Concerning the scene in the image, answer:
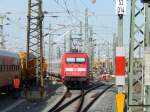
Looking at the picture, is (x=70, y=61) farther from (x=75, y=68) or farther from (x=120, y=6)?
(x=120, y=6)

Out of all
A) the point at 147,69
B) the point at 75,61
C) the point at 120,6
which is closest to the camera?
the point at 147,69

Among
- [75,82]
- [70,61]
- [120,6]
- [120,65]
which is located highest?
[120,6]

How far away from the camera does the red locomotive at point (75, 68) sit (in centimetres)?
4250

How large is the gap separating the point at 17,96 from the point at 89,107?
5262 millimetres

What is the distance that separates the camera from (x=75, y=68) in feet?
140

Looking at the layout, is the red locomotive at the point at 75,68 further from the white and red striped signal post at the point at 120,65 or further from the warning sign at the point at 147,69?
the warning sign at the point at 147,69

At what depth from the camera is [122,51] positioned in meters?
15.3

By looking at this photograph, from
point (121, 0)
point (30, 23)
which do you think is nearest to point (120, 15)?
point (121, 0)

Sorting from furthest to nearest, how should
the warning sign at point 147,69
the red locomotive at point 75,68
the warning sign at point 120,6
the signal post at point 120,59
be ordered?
1. the red locomotive at point 75,68
2. the signal post at point 120,59
3. the warning sign at point 120,6
4. the warning sign at point 147,69

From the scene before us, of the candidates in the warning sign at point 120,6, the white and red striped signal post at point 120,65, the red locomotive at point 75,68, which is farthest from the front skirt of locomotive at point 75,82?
the warning sign at point 120,6

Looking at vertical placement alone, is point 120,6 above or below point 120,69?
above

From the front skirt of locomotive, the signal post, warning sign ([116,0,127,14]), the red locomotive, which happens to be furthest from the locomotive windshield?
warning sign ([116,0,127,14])

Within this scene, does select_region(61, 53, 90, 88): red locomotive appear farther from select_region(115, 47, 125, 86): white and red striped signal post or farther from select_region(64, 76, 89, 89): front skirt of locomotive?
select_region(115, 47, 125, 86): white and red striped signal post

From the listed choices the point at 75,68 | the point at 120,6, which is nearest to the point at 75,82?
the point at 75,68
